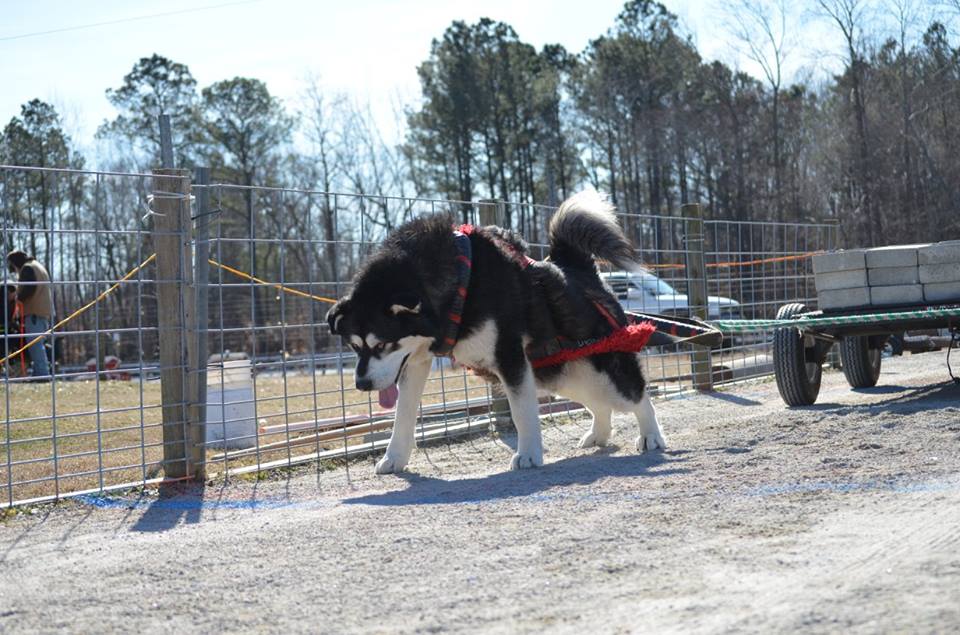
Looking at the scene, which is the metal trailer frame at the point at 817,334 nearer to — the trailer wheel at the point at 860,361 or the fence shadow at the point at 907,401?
the fence shadow at the point at 907,401

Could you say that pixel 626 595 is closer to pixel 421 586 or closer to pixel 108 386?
pixel 421 586

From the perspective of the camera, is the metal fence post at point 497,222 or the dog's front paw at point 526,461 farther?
the metal fence post at point 497,222

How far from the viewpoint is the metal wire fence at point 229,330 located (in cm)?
661

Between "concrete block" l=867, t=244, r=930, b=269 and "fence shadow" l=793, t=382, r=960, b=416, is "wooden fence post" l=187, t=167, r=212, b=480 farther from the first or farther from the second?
"concrete block" l=867, t=244, r=930, b=269

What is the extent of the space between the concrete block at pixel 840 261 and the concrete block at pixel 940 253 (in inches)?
16.8

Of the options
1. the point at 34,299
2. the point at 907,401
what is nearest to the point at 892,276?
the point at 907,401

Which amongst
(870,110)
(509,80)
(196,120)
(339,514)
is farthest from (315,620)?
(509,80)

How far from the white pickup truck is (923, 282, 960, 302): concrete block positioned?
340 centimetres

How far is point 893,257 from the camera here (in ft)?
27.0

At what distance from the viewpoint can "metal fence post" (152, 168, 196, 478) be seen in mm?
6609

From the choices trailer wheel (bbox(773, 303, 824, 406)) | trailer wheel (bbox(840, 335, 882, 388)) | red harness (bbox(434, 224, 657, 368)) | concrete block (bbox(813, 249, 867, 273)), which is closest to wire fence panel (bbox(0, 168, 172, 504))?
red harness (bbox(434, 224, 657, 368))

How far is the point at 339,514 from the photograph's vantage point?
521 cm

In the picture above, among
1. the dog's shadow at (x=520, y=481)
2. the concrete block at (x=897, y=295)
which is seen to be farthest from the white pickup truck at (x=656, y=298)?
the dog's shadow at (x=520, y=481)

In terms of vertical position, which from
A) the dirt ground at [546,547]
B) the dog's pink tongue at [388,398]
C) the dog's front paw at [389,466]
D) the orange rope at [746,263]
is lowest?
the dirt ground at [546,547]
